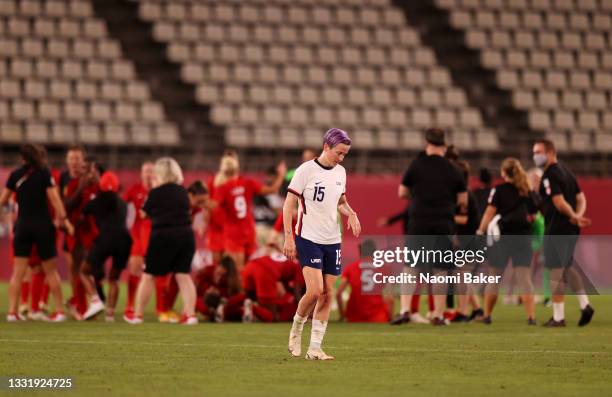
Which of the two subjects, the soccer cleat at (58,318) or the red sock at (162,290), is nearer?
the soccer cleat at (58,318)

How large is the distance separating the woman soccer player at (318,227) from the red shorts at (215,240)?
7689 millimetres

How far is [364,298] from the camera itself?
55.1ft

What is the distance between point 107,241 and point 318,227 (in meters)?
6.13

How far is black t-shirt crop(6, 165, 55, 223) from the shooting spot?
51.3ft

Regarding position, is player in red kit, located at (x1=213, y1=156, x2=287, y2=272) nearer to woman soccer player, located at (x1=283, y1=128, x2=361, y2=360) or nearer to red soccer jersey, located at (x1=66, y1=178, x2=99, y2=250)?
red soccer jersey, located at (x1=66, y1=178, x2=99, y2=250)

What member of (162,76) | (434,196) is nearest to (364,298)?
(434,196)

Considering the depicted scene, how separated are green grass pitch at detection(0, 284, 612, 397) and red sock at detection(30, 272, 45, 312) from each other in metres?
1.31

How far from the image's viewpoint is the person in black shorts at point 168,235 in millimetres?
15516

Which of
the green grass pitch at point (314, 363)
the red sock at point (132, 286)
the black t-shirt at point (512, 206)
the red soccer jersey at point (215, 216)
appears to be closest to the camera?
the green grass pitch at point (314, 363)

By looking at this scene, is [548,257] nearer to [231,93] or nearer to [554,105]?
[231,93]

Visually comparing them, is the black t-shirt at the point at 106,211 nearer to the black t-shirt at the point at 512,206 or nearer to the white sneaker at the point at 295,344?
the black t-shirt at the point at 512,206

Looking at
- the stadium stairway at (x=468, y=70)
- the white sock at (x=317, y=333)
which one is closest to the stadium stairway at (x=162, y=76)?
the stadium stairway at (x=468, y=70)

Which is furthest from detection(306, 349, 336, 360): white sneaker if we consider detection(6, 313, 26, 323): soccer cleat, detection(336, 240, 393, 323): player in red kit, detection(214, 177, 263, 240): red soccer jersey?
detection(214, 177, 263, 240): red soccer jersey

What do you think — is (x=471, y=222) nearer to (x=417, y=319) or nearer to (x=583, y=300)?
(x=417, y=319)
